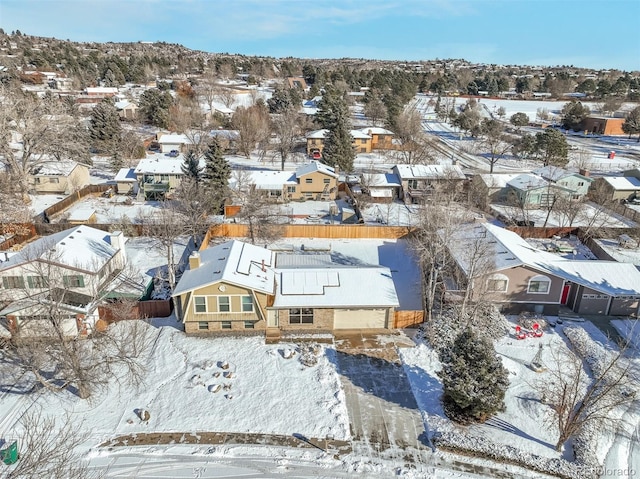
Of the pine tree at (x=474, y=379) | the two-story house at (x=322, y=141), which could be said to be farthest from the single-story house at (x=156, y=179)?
the pine tree at (x=474, y=379)

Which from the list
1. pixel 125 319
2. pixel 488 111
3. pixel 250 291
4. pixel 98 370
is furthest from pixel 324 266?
pixel 488 111

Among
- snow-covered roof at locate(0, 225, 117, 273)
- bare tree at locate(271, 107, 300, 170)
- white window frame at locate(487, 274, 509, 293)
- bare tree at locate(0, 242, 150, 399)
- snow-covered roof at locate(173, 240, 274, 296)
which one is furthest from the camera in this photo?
bare tree at locate(271, 107, 300, 170)

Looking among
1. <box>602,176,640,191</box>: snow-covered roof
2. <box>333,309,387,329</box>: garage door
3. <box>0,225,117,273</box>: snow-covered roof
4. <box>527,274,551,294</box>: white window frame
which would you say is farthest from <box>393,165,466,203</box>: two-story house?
<box>0,225,117,273</box>: snow-covered roof

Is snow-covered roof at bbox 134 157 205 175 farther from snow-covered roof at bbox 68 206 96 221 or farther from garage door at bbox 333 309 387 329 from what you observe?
garage door at bbox 333 309 387 329

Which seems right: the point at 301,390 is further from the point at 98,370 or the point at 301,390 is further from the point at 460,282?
the point at 460,282

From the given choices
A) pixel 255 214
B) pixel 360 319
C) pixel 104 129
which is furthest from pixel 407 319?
pixel 104 129

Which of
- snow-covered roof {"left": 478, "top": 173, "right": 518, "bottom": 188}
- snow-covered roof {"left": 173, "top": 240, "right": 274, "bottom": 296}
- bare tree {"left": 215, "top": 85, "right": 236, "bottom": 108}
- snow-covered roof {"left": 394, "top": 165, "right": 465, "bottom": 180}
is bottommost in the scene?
snow-covered roof {"left": 173, "top": 240, "right": 274, "bottom": 296}

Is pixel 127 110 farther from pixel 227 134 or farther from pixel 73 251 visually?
pixel 73 251
